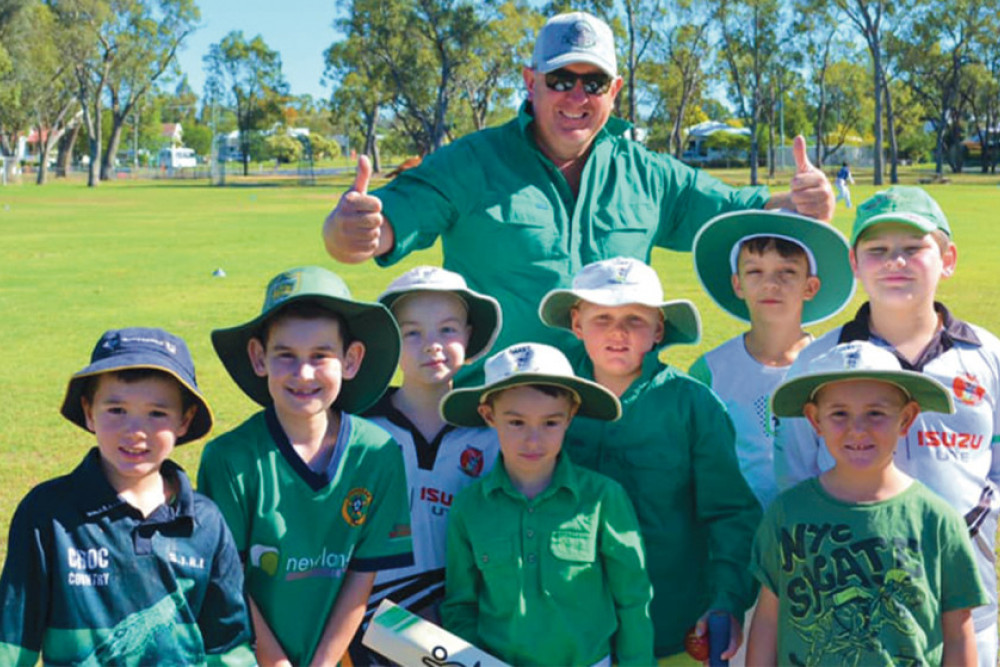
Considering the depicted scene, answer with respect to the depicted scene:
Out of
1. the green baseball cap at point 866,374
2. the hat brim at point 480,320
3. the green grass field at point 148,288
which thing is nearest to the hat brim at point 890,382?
the green baseball cap at point 866,374

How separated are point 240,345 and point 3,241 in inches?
947

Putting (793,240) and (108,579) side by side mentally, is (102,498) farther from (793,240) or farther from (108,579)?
(793,240)

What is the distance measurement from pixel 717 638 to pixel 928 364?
1.02m

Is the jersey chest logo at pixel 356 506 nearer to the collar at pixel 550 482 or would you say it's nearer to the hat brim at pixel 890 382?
the collar at pixel 550 482

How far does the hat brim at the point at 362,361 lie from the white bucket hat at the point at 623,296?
0.56 metres

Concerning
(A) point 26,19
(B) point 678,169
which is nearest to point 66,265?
(B) point 678,169

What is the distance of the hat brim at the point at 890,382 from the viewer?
304cm

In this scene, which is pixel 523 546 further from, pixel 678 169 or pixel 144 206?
pixel 144 206

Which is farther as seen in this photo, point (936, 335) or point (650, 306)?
point (650, 306)

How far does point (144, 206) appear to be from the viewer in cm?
4281

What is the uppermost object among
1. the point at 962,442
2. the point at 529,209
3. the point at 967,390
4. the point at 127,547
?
the point at 529,209

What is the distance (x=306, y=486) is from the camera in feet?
10.7

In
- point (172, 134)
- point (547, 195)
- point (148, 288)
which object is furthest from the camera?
point (172, 134)

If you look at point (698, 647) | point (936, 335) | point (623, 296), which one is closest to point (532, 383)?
point (623, 296)
